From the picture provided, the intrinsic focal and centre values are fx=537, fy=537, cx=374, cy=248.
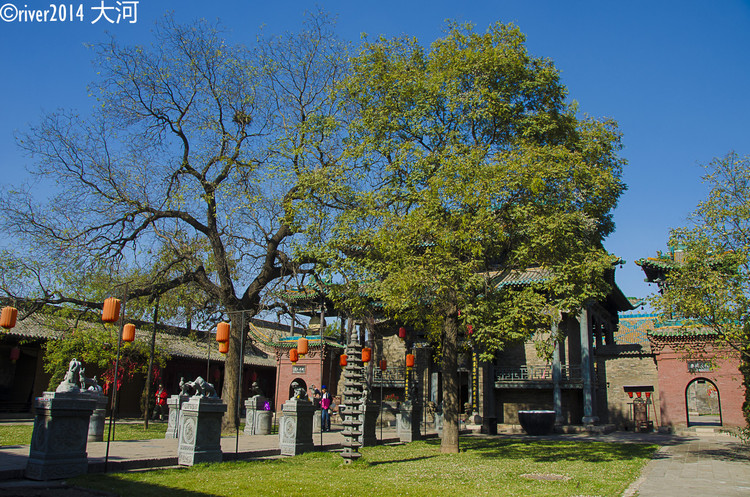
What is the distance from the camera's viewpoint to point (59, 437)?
848cm

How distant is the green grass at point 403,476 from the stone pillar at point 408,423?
12.0 ft

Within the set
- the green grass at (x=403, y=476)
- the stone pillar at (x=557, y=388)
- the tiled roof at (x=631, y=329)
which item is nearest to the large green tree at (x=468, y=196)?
the green grass at (x=403, y=476)

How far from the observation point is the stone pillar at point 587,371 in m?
22.1

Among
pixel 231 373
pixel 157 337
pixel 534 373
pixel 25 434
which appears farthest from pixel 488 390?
pixel 25 434

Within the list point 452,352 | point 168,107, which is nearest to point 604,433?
point 452,352

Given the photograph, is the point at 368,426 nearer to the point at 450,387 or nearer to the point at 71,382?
the point at 450,387

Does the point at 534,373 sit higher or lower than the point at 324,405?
higher

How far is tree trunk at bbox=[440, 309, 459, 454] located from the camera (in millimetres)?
13898

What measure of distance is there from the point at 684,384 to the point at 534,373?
240 inches

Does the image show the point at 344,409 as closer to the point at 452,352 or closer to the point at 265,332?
the point at 452,352

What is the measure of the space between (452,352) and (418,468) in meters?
3.96

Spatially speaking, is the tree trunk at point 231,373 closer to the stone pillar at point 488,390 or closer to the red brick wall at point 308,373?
the red brick wall at point 308,373

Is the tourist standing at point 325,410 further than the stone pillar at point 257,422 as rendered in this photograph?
Yes

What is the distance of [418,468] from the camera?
10.9 meters
